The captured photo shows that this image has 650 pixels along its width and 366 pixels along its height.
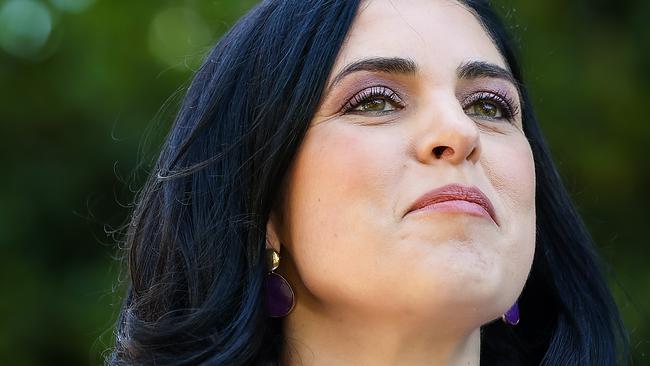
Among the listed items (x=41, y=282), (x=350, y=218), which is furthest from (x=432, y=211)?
(x=41, y=282)

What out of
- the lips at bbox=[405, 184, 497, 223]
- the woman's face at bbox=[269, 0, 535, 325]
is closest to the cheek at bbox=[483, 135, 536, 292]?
the woman's face at bbox=[269, 0, 535, 325]

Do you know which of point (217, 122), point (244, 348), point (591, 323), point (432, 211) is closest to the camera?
point (432, 211)

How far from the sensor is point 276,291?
325 centimetres

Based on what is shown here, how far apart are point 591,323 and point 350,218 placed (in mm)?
1115

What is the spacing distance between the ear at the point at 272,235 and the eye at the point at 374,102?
16.0 inches

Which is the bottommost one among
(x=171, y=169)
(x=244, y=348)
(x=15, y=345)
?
(x=15, y=345)

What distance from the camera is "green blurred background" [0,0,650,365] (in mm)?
5297

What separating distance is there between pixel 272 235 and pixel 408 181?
0.54 metres

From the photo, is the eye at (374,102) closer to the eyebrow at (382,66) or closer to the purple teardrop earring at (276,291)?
the eyebrow at (382,66)

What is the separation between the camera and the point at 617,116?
17.5ft

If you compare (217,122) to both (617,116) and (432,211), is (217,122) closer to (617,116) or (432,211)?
(432,211)

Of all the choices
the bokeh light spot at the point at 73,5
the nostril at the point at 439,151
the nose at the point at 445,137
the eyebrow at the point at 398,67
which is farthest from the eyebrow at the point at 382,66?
the bokeh light spot at the point at 73,5

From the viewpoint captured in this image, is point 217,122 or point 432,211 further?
point 217,122

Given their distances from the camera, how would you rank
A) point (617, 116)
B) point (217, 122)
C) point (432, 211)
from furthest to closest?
point (617, 116) → point (217, 122) → point (432, 211)
